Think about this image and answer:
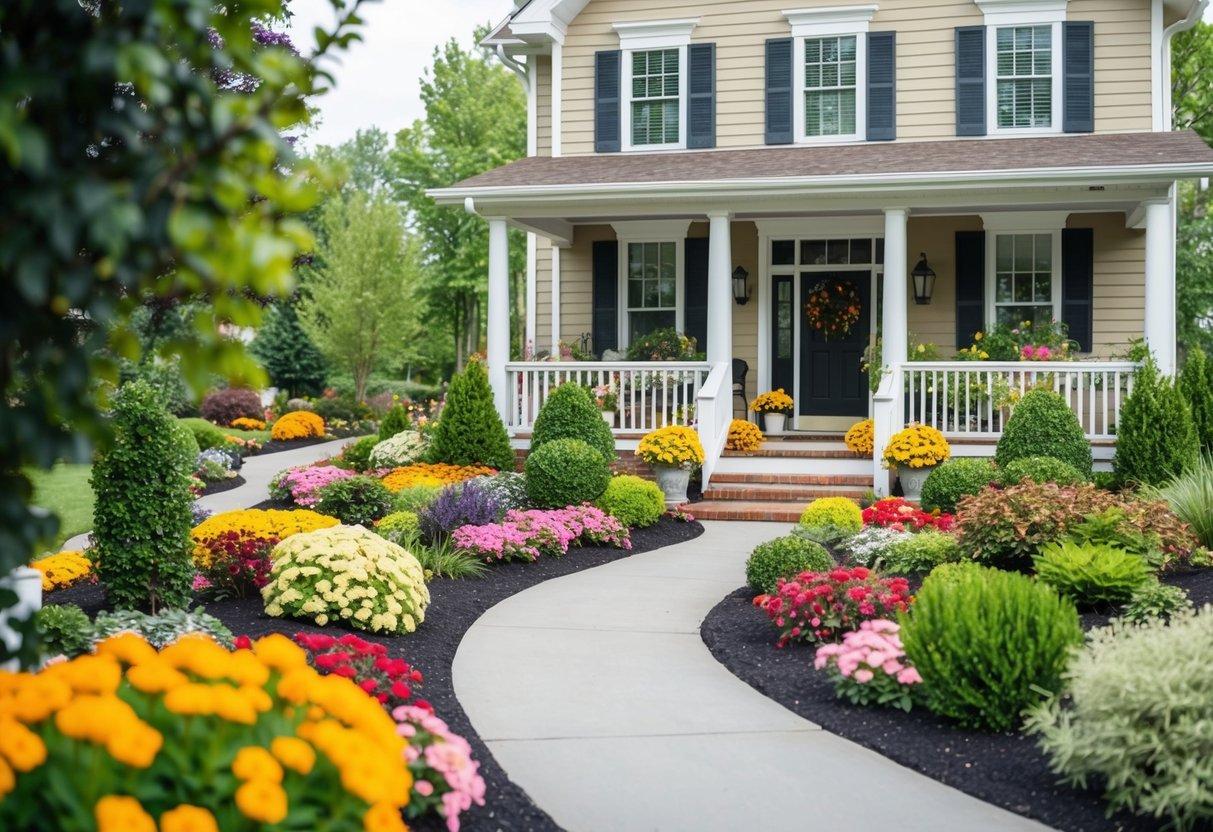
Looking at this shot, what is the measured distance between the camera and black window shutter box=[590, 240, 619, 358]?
1688 centimetres

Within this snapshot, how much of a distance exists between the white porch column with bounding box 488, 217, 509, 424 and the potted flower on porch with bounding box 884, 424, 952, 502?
4.79 m

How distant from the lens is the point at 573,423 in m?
12.9

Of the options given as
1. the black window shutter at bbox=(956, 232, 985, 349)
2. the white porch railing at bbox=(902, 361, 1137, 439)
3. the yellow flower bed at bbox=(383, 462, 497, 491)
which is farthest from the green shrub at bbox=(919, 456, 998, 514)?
the yellow flower bed at bbox=(383, 462, 497, 491)

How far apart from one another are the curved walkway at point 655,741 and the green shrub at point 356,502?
11.7 feet

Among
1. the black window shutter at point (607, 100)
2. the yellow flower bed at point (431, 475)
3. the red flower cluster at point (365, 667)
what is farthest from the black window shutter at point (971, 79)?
the red flower cluster at point (365, 667)

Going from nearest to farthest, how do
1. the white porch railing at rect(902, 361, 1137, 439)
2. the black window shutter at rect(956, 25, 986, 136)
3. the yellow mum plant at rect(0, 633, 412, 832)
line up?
1. the yellow mum plant at rect(0, 633, 412, 832)
2. the white porch railing at rect(902, 361, 1137, 439)
3. the black window shutter at rect(956, 25, 986, 136)

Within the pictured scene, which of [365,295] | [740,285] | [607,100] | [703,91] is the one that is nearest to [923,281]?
[740,285]

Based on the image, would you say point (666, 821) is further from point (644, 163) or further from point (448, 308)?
point (448, 308)

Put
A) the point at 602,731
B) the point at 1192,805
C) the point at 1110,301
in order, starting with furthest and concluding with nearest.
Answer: the point at 1110,301 → the point at 602,731 → the point at 1192,805

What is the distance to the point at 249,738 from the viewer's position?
313 cm

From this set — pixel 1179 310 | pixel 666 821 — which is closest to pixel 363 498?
pixel 666 821

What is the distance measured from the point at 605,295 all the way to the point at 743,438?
3415 mm

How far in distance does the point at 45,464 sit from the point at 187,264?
452 mm

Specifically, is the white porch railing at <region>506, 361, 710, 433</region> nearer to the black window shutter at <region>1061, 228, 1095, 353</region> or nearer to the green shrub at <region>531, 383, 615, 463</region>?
the green shrub at <region>531, 383, 615, 463</region>
